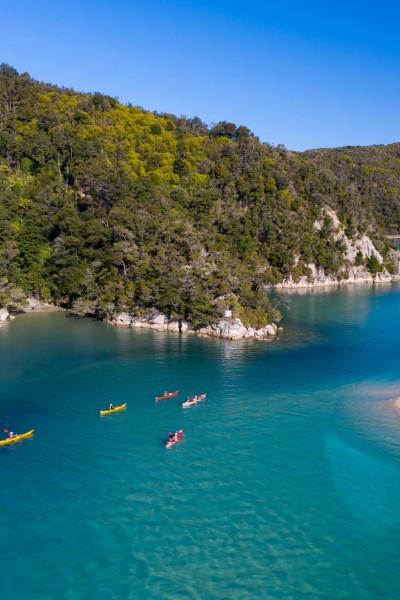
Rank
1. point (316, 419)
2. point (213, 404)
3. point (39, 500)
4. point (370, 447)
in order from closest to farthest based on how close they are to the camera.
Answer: point (39, 500), point (370, 447), point (316, 419), point (213, 404)

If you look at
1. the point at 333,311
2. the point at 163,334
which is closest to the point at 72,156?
the point at 163,334

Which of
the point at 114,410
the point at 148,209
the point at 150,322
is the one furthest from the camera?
the point at 148,209

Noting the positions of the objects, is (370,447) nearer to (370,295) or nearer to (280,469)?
(280,469)

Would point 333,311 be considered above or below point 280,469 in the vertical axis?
above

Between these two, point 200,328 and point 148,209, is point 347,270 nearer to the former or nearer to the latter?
point 148,209

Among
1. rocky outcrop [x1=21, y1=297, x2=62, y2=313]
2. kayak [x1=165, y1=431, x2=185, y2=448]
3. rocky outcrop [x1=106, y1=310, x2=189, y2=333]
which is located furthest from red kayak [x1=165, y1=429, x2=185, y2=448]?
rocky outcrop [x1=21, y1=297, x2=62, y2=313]

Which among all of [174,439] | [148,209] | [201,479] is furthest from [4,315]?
[201,479]

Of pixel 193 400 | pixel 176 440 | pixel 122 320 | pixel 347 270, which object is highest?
pixel 347 270
